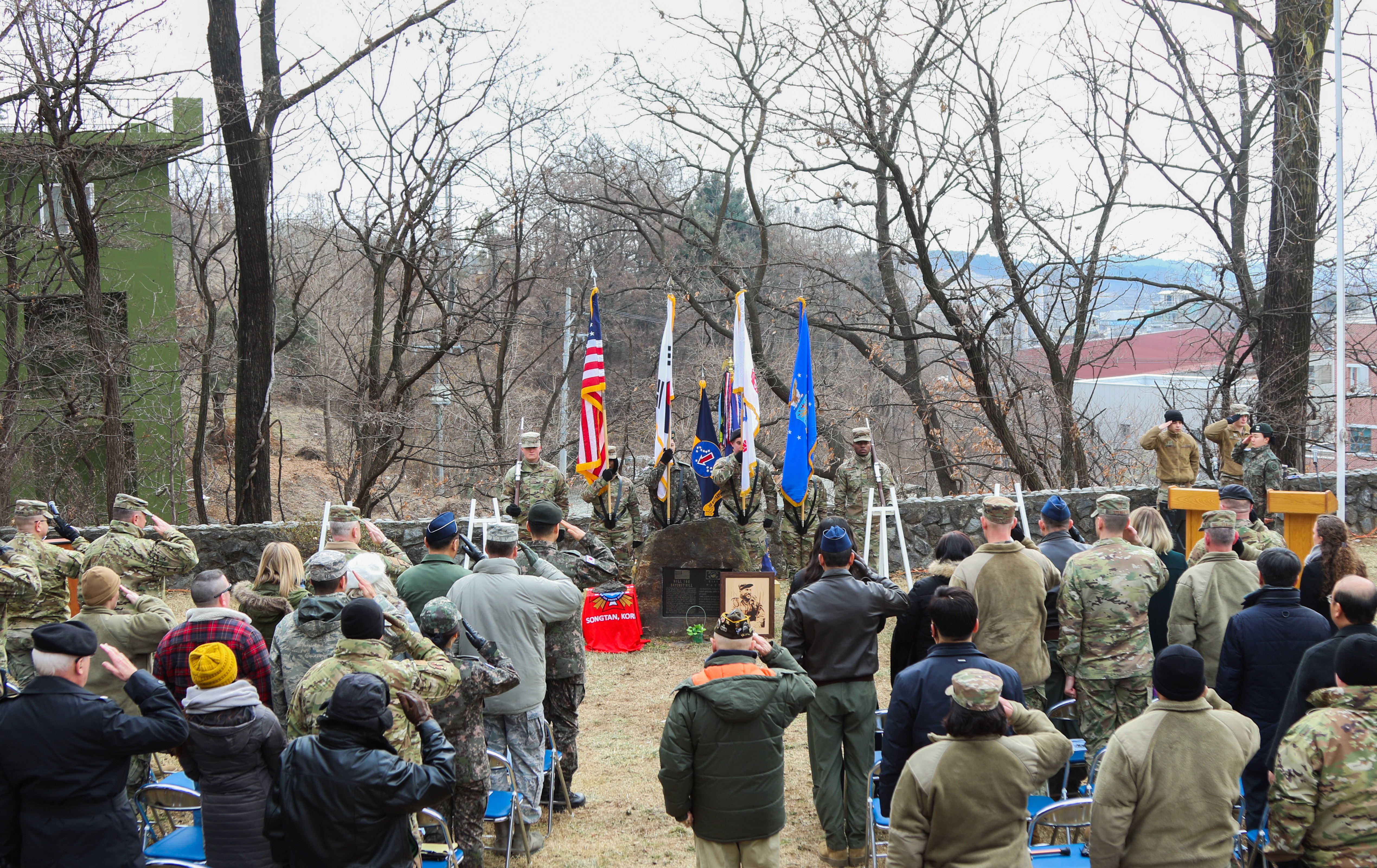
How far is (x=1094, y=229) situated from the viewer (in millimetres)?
17594

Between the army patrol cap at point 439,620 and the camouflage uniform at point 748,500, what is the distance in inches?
276

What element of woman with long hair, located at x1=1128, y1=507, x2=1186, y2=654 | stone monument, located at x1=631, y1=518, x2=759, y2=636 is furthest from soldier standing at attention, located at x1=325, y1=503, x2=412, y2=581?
woman with long hair, located at x1=1128, y1=507, x2=1186, y2=654

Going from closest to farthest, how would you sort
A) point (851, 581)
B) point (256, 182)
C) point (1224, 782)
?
point (1224, 782)
point (851, 581)
point (256, 182)

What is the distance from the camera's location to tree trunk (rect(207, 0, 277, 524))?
14906 millimetres

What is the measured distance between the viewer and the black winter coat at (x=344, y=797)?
3.50 meters

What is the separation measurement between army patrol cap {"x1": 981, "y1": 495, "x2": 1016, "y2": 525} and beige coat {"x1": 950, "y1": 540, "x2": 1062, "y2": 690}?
129mm

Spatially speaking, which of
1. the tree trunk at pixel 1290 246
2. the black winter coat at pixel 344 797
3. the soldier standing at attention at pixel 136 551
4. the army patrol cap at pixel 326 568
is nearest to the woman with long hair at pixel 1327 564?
the black winter coat at pixel 344 797

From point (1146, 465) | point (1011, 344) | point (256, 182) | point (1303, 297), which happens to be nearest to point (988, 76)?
point (1011, 344)

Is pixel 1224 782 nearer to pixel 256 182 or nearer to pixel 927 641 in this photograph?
→ pixel 927 641

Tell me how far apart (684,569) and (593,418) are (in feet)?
7.36

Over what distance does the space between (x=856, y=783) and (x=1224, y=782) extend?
230cm

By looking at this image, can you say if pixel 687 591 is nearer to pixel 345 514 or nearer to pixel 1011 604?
pixel 345 514

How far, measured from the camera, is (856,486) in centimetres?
1224

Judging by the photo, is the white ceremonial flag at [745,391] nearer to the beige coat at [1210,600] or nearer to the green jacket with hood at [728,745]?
the beige coat at [1210,600]
